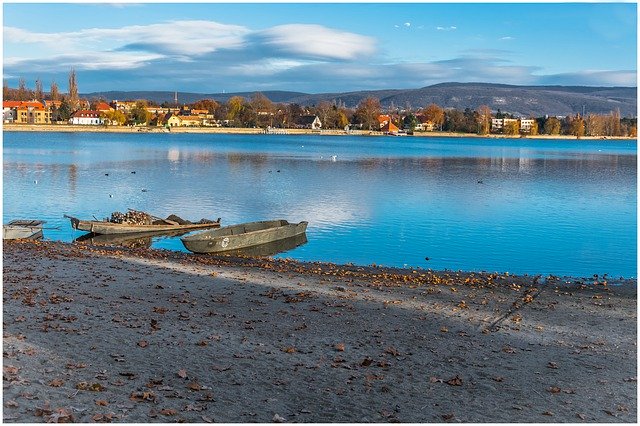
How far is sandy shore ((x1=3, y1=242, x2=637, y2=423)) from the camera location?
10172mm

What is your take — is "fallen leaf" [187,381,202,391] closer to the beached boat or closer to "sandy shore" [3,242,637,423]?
"sandy shore" [3,242,637,423]

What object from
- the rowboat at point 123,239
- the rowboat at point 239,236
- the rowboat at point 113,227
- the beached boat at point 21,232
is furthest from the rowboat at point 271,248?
the beached boat at point 21,232

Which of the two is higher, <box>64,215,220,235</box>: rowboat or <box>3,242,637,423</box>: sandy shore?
<box>64,215,220,235</box>: rowboat

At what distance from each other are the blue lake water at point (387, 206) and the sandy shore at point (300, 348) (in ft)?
31.1

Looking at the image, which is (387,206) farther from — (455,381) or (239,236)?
(455,381)

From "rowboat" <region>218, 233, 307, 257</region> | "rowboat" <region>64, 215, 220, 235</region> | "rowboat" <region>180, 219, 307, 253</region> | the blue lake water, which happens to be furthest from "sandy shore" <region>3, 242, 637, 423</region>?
"rowboat" <region>64, 215, 220, 235</region>

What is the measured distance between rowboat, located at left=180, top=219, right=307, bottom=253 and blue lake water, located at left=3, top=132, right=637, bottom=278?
1.37m

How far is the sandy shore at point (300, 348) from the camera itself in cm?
1017

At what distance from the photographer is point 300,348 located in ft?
43.3

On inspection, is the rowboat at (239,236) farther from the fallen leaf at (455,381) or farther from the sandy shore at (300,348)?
the fallen leaf at (455,381)

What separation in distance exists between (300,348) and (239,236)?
1608 centimetres

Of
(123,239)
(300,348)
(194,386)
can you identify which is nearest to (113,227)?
(123,239)

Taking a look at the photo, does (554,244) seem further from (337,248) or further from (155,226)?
(155,226)

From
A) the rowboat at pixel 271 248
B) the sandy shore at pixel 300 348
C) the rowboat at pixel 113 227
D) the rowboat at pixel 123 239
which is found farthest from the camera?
the rowboat at pixel 113 227
